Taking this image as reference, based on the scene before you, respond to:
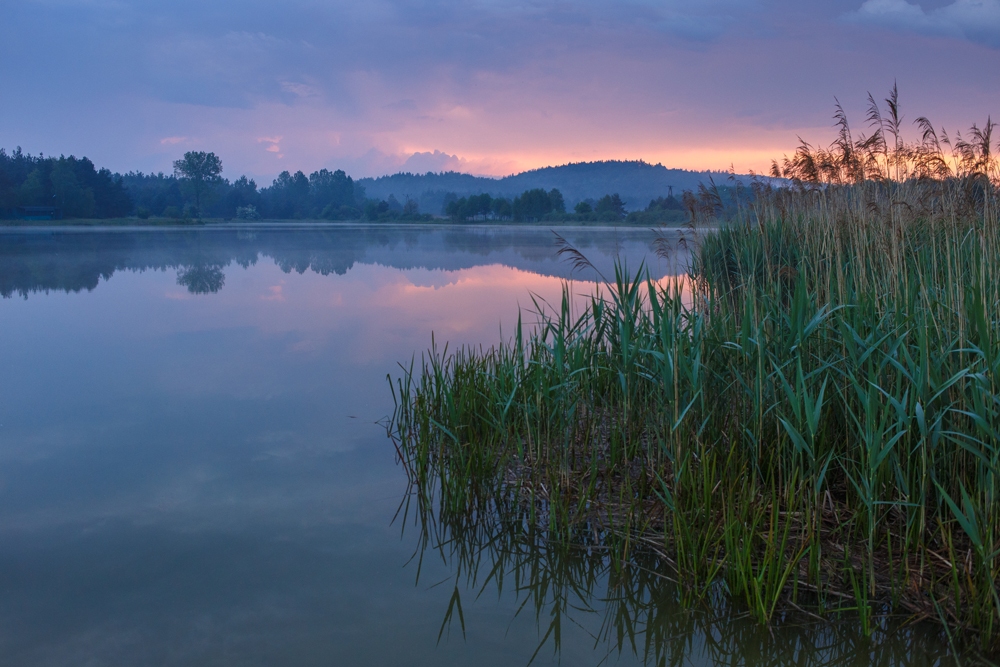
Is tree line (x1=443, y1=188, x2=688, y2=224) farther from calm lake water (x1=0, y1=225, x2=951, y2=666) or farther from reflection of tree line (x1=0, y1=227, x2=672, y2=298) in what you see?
calm lake water (x1=0, y1=225, x2=951, y2=666)

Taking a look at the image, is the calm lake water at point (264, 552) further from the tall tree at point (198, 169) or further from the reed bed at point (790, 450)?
the tall tree at point (198, 169)

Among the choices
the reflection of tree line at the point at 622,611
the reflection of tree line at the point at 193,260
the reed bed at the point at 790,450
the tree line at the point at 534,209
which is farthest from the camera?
the tree line at the point at 534,209

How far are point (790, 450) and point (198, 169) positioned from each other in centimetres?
9599

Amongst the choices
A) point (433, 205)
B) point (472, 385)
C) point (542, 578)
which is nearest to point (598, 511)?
point (542, 578)

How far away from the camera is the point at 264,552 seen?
315cm

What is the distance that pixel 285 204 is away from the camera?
330 feet

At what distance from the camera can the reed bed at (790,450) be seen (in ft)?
8.22

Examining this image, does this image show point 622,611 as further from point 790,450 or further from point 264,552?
point 264,552

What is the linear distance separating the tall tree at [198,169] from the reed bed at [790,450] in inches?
3460

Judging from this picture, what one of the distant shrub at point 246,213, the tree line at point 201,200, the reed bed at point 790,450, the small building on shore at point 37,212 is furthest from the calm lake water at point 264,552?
the distant shrub at point 246,213

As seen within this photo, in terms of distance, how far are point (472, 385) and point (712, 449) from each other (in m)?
1.60

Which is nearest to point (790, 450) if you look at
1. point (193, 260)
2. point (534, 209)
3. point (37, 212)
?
point (193, 260)

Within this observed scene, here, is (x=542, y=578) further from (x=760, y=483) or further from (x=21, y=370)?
(x=21, y=370)

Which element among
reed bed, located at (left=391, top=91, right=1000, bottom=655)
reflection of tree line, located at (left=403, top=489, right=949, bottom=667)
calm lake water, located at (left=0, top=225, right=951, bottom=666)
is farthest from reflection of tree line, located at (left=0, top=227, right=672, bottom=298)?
reflection of tree line, located at (left=403, top=489, right=949, bottom=667)
